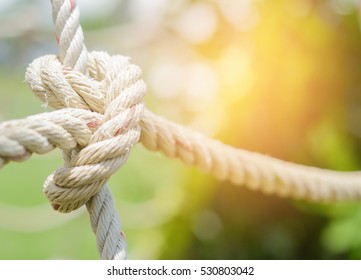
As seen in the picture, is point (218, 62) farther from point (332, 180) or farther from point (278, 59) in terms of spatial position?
point (332, 180)

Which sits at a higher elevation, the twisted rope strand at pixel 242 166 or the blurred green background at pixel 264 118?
the twisted rope strand at pixel 242 166

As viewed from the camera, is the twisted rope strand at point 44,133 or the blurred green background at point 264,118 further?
the blurred green background at point 264,118

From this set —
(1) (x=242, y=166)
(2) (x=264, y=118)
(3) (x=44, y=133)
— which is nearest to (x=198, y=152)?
(1) (x=242, y=166)

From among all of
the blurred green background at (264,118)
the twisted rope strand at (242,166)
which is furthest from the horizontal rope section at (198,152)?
the blurred green background at (264,118)

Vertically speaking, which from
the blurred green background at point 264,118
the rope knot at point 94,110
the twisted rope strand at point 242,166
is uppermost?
the rope knot at point 94,110

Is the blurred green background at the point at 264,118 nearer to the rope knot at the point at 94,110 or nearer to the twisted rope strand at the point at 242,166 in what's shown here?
the twisted rope strand at the point at 242,166

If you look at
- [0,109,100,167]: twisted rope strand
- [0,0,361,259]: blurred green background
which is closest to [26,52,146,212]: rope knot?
[0,109,100,167]: twisted rope strand

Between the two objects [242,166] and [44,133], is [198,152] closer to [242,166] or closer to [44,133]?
[242,166]

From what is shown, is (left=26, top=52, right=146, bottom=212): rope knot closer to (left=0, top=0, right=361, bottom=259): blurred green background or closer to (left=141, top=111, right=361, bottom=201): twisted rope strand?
(left=141, top=111, right=361, bottom=201): twisted rope strand
